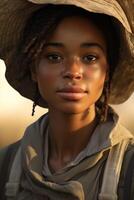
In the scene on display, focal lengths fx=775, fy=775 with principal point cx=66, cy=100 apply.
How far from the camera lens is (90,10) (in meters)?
2.67

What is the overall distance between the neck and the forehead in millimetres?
293

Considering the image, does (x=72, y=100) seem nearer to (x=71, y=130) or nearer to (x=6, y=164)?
(x=71, y=130)

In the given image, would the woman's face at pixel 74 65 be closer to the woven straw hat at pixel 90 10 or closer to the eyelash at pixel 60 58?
the eyelash at pixel 60 58

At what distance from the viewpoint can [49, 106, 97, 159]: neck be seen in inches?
114

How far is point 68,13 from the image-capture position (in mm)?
2779

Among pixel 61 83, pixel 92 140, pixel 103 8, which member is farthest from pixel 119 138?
pixel 103 8

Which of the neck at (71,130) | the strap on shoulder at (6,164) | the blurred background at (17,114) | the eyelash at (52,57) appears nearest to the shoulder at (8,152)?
the strap on shoulder at (6,164)

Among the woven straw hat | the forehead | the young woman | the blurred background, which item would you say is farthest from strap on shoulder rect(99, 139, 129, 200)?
the blurred background

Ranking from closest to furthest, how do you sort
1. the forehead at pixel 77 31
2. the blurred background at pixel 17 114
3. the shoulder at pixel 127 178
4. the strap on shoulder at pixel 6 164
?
1. the shoulder at pixel 127 178
2. the forehead at pixel 77 31
3. the strap on shoulder at pixel 6 164
4. the blurred background at pixel 17 114

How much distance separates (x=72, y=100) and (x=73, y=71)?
105mm

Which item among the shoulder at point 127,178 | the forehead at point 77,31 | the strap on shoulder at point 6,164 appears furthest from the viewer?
the strap on shoulder at point 6,164

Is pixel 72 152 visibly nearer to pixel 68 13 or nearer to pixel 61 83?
pixel 61 83

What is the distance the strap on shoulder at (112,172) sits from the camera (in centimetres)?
266

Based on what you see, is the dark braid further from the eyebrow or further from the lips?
the lips
